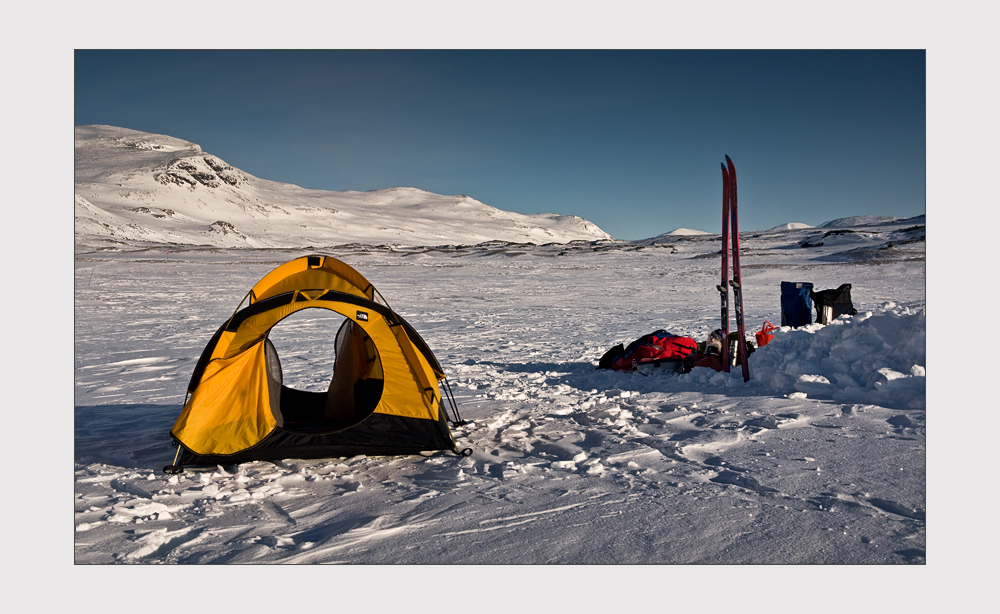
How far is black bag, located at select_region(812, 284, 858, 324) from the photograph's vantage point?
8969mm

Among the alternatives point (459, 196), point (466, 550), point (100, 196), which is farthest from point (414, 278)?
point (459, 196)

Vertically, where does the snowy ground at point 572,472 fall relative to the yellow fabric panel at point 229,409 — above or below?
below

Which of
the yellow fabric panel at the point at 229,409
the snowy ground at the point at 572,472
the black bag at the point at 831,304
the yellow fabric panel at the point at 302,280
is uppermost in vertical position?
the yellow fabric panel at the point at 302,280

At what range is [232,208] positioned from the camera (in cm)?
12669

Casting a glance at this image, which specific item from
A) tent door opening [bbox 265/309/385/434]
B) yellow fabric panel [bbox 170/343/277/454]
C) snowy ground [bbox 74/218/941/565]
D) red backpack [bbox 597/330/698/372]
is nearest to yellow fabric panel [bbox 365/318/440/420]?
snowy ground [bbox 74/218/941/565]

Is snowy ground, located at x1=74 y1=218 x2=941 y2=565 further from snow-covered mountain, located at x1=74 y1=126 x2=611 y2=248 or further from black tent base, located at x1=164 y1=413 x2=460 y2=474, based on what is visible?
snow-covered mountain, located at x1=74 y1=126 x2=611 y2=248

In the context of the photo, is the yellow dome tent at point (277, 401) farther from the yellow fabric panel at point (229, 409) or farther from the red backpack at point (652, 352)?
the red backpack at point (652, 352)

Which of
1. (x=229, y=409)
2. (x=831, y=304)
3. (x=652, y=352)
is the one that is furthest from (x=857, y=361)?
(x=229, y=409)

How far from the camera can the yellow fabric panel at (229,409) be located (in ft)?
15.7

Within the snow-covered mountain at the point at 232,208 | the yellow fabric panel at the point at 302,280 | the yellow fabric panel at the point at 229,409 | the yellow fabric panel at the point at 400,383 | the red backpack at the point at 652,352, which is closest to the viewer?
the yellow fabric panel at the point at 229,409

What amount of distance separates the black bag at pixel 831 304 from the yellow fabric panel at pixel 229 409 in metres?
7.77

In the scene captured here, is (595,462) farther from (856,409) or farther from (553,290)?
(553,290)

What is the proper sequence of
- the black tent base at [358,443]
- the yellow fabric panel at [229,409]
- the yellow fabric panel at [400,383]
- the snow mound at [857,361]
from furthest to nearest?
the snow mound at [857,361]
the yellow fabric panel at [400,383]
the black tent base at [358,443]
the yellow fabric panel at [229,409]

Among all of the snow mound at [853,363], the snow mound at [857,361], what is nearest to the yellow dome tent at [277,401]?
the snow mound at [853,363]
